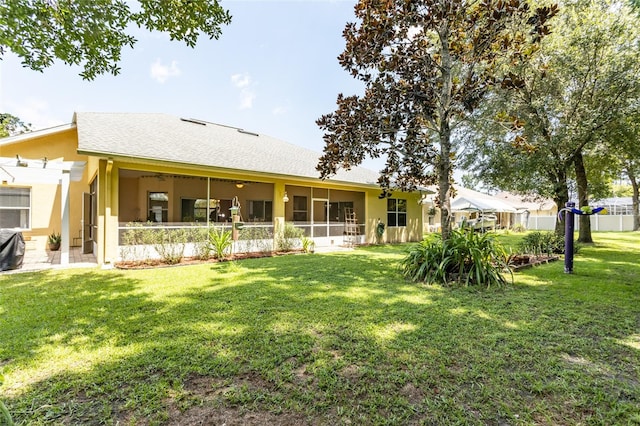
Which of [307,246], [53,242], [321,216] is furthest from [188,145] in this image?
[321,216]

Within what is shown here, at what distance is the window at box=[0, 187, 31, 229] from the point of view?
419 inches

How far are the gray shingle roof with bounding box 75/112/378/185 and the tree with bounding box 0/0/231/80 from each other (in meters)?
3.41

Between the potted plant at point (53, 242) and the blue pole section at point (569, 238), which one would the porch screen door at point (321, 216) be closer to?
the blue pole section at point (569, 238)

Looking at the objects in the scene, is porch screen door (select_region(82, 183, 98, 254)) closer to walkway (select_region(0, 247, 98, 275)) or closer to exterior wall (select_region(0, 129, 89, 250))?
walkway (select_region(0, 247, 98, 275))

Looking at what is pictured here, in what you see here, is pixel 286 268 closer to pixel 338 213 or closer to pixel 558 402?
pixel 558 402

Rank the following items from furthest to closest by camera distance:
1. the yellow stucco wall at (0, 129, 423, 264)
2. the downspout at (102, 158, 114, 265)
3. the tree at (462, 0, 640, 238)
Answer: the tree at (462, 0, 640, 238)
the yellow stucco wall at (0, 129, 423, 264)
the downspout at (102, 158, 114, 265)

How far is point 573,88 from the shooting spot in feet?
35.9

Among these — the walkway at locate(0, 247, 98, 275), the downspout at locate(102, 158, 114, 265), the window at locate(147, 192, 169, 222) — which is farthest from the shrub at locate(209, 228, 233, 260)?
the window at locate(147, 192, 169, 222)

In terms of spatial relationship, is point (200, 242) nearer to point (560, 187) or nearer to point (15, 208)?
point (15, 208)

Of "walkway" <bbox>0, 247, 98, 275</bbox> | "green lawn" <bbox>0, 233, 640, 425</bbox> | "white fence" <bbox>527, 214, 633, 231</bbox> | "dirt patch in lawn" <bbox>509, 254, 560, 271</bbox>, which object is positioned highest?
"white fence" <bbox>527, 214, 633, 231</bbox>

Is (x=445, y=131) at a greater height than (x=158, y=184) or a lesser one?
greater

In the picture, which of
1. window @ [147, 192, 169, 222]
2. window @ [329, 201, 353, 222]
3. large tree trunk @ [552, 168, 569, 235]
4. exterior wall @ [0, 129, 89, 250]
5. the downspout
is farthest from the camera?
window @ [329, 201, 353, 222]

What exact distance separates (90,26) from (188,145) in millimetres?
6551

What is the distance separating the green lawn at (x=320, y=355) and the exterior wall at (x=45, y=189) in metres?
7.42
